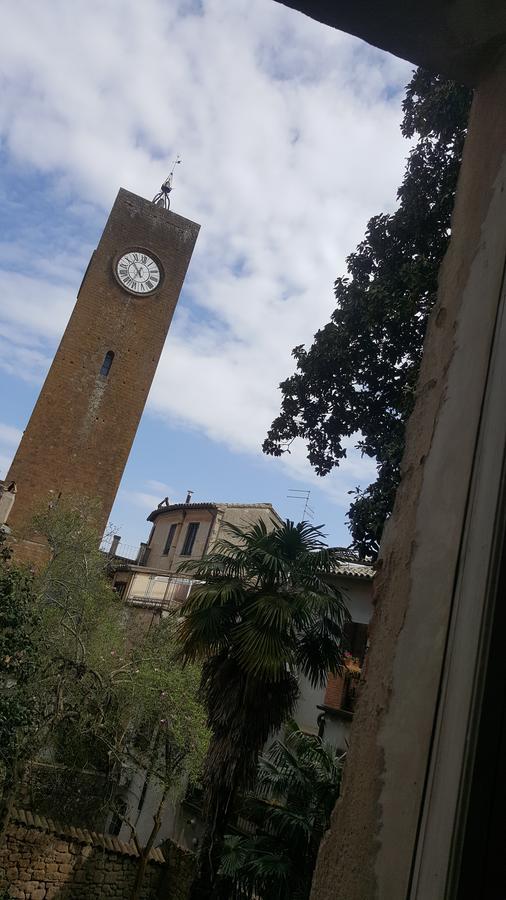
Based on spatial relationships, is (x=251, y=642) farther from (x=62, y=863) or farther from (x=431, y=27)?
(x=62, y=863)

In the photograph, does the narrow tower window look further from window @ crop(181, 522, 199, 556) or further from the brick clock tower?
window @ crop(181, 522, 199, 556)

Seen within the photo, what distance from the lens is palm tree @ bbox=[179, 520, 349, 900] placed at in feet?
21.0

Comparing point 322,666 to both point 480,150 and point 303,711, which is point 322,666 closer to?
point 480,150

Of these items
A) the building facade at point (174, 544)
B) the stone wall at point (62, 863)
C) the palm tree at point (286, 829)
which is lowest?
the stone wall at point (62, 863)

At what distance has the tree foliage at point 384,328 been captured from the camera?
8961 millimetres

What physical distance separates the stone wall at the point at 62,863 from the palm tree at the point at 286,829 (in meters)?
6.17

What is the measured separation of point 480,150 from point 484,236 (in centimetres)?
27

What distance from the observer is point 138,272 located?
25172mm

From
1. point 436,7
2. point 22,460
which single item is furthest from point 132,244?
point 436,7

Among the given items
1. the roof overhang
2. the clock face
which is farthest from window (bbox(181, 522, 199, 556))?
the roof overhang

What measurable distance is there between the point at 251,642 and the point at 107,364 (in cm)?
1882

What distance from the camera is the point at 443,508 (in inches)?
41.6

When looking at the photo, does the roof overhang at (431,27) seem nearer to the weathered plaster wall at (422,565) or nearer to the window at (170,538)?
the weathered plaster wall at (422,565)


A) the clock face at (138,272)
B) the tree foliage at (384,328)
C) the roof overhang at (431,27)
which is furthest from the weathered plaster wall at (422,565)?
the clock face at (138,272)
